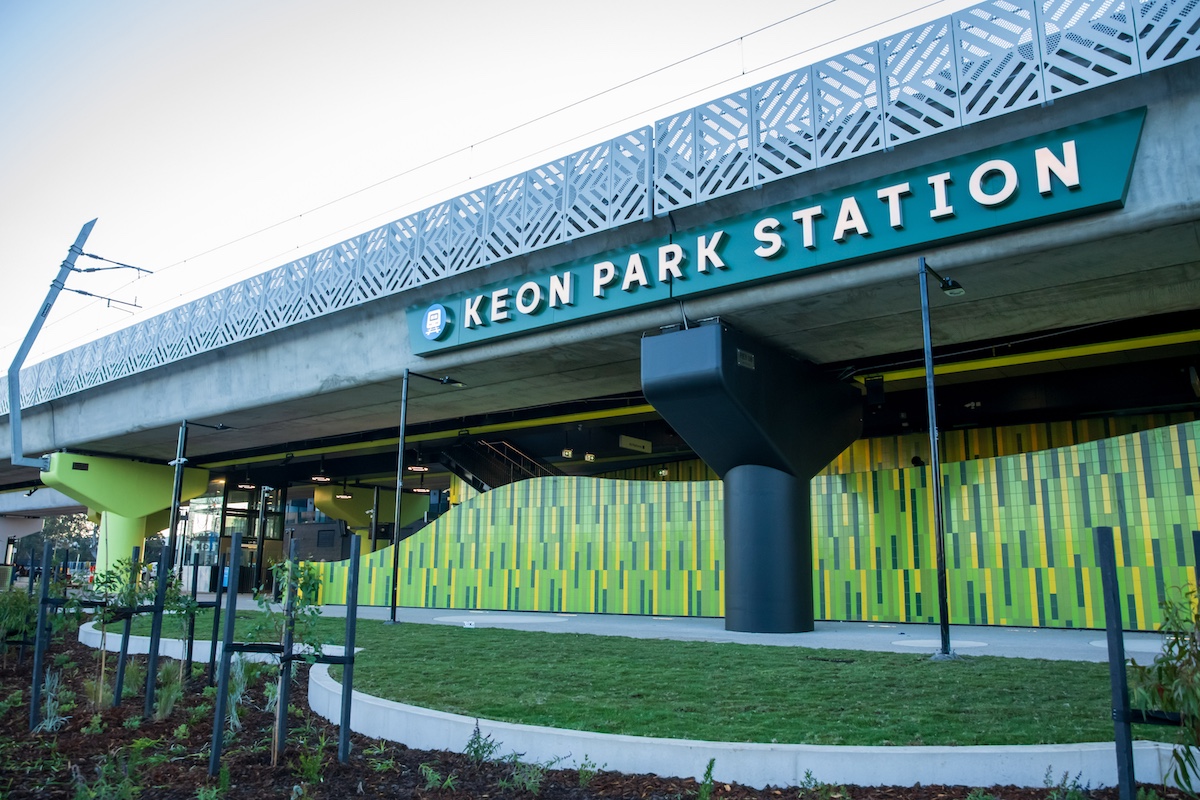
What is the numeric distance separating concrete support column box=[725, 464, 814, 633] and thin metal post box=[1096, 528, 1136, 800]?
31.0ft

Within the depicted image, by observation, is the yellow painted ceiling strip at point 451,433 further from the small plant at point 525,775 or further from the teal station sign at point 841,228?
the small plant at point 525,775

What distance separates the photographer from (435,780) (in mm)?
4863

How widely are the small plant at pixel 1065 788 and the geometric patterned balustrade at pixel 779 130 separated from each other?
769 centimetres

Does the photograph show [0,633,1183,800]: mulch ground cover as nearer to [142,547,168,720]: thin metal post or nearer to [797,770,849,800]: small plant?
[797,770,849,800]: small plant

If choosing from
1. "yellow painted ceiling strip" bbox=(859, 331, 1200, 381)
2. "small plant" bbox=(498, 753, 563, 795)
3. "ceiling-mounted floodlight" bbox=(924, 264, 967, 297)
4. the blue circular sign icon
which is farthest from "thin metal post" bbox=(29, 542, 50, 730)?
"yellow painted ceiling strip" bbox=(859, 331, 1200, 381)

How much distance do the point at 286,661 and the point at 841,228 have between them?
339 inches

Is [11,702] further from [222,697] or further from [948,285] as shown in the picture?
[948,285]

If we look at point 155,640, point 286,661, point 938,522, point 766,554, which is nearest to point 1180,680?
point 286,661


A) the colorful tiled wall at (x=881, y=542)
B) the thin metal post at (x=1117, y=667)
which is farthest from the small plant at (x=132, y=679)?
the colorful tiled wall at (x=881, y=542)

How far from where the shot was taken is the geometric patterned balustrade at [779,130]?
9.30 meters

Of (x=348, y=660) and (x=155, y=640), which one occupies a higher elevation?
(x=348, y=660)

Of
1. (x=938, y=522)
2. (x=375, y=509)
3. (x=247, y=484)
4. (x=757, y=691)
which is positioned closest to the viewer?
(x=757, y=691)

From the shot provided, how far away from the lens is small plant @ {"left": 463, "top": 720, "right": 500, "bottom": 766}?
209 inches

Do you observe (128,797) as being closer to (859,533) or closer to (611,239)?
(611,239)
